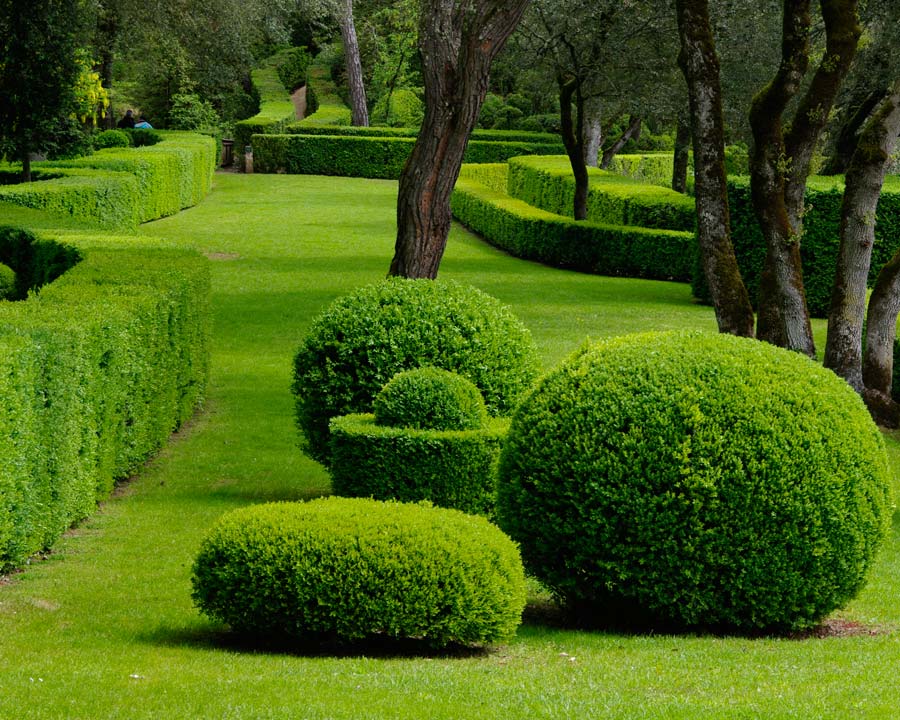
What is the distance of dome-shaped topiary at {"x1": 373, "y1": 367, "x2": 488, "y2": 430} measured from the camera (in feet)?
27.8

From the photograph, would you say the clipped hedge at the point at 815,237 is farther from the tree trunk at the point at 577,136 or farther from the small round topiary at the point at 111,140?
the small round topiary at the point at 111,140

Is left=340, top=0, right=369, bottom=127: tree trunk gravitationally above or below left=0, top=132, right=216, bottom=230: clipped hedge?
above

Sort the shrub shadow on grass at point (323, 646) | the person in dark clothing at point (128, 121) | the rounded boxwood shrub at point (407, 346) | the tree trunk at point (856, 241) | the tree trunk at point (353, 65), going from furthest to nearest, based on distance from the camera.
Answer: the tree trunk at point (353, 65) < the person in dark clothing at point (128, 121) < the tree trunk at point (856, 241) < the rounded boxwood shrub at point (407, 346) < the shrub shadow on grass at point (323, 646)

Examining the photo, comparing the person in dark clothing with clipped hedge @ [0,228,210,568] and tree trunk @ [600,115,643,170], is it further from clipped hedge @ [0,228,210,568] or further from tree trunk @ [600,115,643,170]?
clipped hedge @ [0,228,210,568]


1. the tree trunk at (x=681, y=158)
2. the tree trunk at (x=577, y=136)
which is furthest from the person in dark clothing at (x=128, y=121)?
the tree trunk at (x=577, y=136)

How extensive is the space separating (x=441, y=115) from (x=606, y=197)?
51.9ft

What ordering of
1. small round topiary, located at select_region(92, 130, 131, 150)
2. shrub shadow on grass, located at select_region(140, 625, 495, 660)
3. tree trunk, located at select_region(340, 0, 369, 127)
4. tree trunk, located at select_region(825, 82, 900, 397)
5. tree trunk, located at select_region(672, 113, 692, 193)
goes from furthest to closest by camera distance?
1. tree trunk, located at select_region(340, 0, 369, 127)
2. small round topiary, located at select_region(92, 130, 131, 150)
3. tree trunk, located at select_region(672, 113, 692, 193)
4. tree trunk, located at select_region(825, 82, 900, 397)
5. shrub shadow on grass, located at select_region(140, 625, 495, 660)

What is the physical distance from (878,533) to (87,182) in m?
19.4

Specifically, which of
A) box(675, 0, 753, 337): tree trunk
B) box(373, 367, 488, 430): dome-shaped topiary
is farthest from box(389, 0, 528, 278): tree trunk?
box(373, 367, 488, 430): dome-shaped topiary

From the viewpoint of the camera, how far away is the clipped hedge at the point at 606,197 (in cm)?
2658

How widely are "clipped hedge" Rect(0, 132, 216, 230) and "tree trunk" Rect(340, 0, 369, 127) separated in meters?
10.8

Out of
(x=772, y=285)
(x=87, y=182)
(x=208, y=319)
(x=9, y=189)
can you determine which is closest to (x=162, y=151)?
(x=87, y=182)

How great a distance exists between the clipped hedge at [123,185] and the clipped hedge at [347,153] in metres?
8.36

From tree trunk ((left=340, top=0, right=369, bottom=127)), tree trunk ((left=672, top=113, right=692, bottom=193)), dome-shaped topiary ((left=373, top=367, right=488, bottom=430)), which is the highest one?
tree trunk ((left=340, top=0, right=369, bottom=127))
